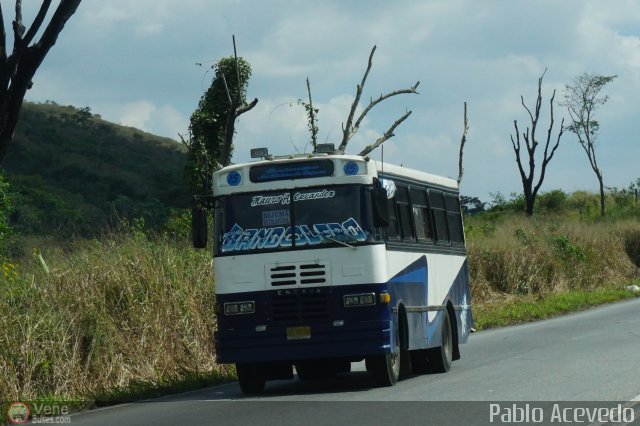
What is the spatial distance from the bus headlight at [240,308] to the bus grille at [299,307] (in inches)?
11.0

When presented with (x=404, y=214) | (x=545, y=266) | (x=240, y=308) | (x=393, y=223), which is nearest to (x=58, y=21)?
(x=240, y=308)

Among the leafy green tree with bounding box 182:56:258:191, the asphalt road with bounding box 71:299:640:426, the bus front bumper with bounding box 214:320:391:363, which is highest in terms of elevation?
the leafy green tree with bounding box 182:56:258:191

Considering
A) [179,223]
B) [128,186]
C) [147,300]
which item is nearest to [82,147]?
[128,186]

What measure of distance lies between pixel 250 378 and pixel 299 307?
1308 millimetres

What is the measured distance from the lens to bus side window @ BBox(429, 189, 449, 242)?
19.0 m

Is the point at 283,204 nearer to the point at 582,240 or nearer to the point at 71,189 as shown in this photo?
the point at 582,240

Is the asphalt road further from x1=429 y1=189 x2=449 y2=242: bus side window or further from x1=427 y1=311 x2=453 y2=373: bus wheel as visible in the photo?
x1=429 y1=189 x2=449 y2=242: bus side window

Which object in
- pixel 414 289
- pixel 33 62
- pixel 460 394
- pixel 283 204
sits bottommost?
pixel 460 394

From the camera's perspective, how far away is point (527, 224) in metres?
42.9

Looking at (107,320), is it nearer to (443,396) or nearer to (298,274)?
(298,274)

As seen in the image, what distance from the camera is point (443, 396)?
45.3ft

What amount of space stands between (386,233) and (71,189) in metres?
71.0

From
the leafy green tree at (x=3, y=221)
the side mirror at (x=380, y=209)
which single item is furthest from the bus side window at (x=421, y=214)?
the leafy green tree at (x=3, y=221)

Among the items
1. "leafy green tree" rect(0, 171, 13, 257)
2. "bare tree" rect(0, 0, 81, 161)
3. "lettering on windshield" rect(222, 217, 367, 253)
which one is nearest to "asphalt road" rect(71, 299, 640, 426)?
"lettering on windshield" rect(222, 217, 367, 253)
